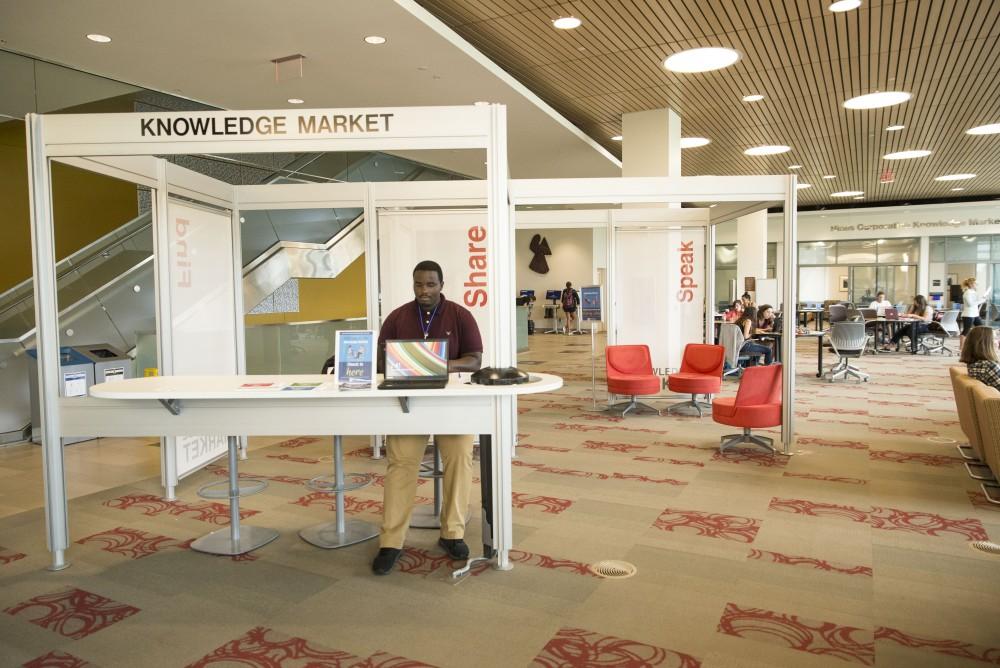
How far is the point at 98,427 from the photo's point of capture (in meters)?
3.72

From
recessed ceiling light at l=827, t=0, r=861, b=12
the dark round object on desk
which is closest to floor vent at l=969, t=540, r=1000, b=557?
the dark round object on desk

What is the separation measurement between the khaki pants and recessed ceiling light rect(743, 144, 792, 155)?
10919 mm

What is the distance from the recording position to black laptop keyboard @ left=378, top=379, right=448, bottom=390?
3408 millimetres

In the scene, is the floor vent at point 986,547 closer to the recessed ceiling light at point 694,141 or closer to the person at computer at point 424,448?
the person at computer at point 424,448

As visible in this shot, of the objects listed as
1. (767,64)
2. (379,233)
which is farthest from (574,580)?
(767,64)

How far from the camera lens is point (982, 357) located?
529 cm

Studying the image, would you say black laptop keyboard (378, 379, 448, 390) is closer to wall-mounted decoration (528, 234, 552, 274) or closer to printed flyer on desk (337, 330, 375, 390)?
printed flyer on desk (337, 330, 375, 390)

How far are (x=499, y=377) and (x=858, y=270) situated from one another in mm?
23098

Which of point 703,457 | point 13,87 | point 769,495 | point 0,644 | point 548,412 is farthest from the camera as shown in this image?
point 548,412

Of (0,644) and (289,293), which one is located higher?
(289,293)

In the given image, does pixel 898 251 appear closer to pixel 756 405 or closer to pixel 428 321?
pixel 756 405

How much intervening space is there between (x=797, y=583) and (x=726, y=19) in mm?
5187

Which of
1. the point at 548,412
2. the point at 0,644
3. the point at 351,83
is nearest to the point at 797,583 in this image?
the point at 0,644

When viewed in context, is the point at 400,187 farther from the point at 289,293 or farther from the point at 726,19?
the point at 289,293
